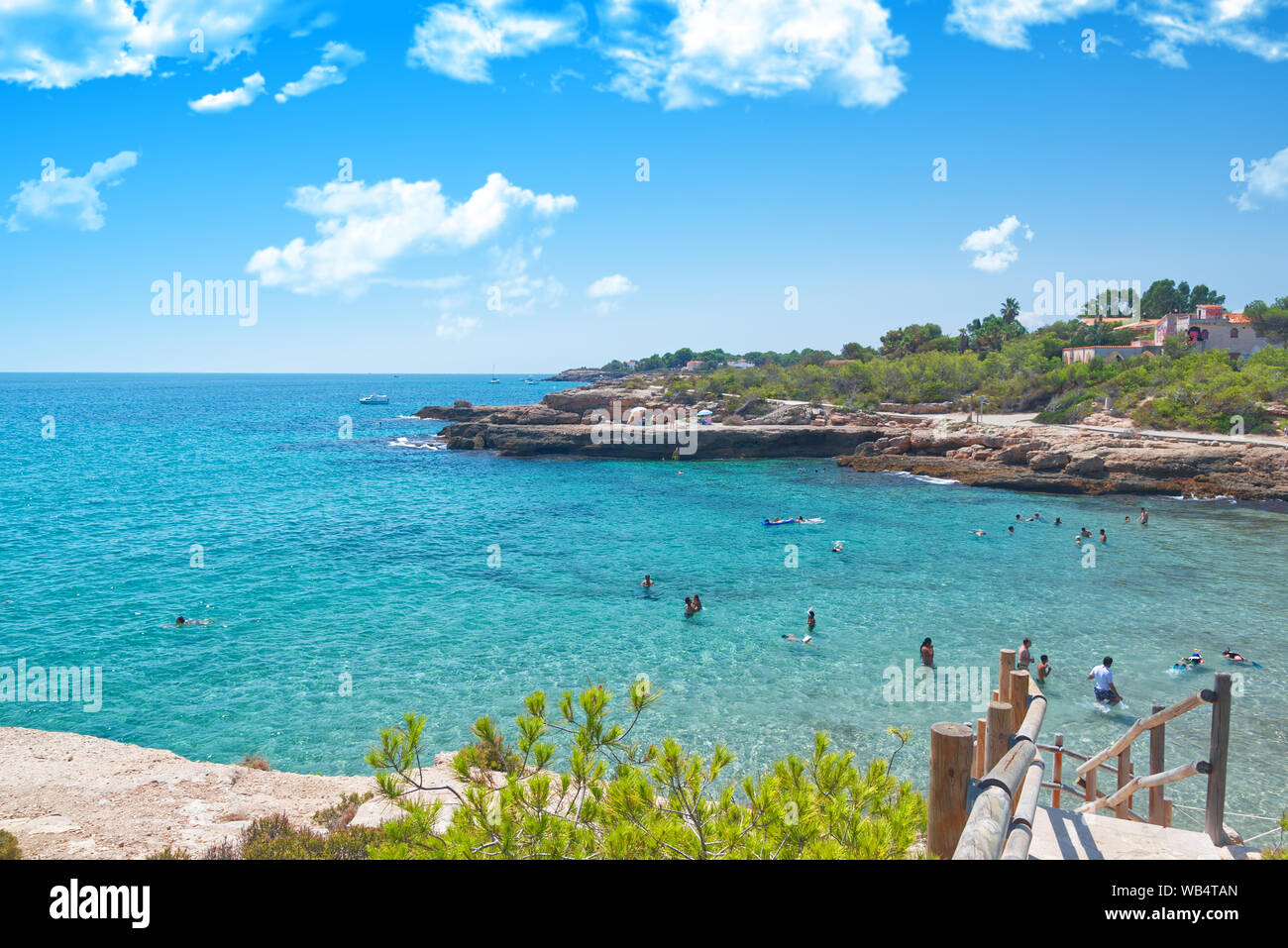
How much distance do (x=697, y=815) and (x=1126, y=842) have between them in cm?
436

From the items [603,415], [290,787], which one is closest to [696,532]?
[290,787]

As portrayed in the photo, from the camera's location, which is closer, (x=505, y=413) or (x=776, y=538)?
(x=776, y=538)

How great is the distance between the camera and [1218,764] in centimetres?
559

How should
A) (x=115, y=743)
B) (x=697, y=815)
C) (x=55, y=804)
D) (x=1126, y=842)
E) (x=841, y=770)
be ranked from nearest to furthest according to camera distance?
1. (x=697, y=815)
2. (x=841, y=770)
3. (x=1126, y=842)
4. (x=55, y=804)
5. (x=115, y=743)

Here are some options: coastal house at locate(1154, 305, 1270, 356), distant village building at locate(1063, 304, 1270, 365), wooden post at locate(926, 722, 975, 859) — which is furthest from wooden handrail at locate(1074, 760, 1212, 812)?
coastal house at locate(1154, 305, 1270, 356)

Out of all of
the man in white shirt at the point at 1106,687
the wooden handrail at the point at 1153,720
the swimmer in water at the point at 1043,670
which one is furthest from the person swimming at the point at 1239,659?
A: the wooden handrail at the point at 1153,720

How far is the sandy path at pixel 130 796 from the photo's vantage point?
30.7 ft

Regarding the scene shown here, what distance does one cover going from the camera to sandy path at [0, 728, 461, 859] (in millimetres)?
9359

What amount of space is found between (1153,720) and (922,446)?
168 ft

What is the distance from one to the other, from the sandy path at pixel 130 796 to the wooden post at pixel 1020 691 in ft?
27.7

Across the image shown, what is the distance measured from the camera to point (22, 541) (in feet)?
104

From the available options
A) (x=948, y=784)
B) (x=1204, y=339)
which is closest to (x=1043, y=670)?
(x=948, y=784)
